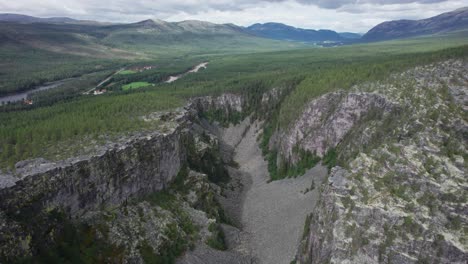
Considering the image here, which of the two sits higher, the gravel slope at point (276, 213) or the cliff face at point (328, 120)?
the cliff face at point (328, 120)

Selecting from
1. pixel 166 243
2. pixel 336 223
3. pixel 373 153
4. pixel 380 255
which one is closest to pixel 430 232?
pixel 380 255

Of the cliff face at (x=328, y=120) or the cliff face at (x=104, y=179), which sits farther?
the cliff face at (x=328, y=120)

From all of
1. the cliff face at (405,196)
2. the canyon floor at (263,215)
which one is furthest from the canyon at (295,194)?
the canyon floor at (263,215)

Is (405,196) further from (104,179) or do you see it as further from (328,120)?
(104,179)

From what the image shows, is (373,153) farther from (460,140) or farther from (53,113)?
(53,113)

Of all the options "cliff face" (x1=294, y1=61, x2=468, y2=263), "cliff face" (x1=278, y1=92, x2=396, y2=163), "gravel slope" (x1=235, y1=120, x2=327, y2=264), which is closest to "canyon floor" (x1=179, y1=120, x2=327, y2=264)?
"gravel slope" (x1=235, y1=120, x2=327, y2=264)

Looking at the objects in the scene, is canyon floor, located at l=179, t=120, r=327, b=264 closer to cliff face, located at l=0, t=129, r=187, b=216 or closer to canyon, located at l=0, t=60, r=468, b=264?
canyon, located at l=0, t=60, r=468, b=264

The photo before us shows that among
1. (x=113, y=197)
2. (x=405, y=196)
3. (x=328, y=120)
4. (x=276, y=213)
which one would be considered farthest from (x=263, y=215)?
(x=328, y=120)

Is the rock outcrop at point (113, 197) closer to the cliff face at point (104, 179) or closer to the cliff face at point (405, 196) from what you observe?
the cliff face at point (104, 179)
